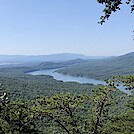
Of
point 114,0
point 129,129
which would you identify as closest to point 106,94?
point 129,129

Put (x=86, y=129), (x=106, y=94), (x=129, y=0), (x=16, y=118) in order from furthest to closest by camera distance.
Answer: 1. (x=86, y=129)
2. (x=16, y=118)
3. (x=106, y=94)
4. (x=129, y=0)

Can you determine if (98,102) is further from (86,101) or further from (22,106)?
(22,106)

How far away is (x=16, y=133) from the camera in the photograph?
11078 mm

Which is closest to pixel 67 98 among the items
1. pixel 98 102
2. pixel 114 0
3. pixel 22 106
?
pixel 98 102

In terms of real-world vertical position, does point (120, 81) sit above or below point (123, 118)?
above

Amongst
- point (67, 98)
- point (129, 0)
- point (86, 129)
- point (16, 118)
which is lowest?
point (86, 129)

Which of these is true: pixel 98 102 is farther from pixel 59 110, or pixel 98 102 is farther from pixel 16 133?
pixel 16 133

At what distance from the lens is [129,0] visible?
5547 mm

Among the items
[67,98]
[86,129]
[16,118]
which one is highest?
[67,98]

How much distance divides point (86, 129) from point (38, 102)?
115 inches

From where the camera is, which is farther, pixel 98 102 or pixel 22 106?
pixel 22 106

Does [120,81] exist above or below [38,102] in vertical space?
above

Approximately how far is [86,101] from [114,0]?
564cm

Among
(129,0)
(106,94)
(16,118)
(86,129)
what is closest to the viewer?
(129,0)
